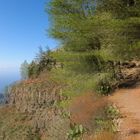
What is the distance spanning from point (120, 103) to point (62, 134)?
10.4 feet

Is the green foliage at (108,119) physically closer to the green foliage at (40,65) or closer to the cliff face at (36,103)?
the cliff face at (36,103)

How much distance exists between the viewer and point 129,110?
18.0 m

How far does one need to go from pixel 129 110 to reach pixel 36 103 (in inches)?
1069

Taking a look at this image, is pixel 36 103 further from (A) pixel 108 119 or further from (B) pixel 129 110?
(A) pixel 108 119

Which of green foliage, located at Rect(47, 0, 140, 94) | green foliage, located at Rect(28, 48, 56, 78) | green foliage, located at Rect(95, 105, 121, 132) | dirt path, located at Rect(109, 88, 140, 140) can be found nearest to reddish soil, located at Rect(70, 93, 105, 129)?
green foliage, located at Rect(95, 105, 121, 132)

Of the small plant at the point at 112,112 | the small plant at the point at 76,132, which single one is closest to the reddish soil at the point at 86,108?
the small plant at the point at 76,132

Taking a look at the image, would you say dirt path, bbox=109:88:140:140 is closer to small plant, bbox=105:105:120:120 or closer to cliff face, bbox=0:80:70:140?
small plant, bbox=105:105:120:120

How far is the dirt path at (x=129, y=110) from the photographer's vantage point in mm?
13478

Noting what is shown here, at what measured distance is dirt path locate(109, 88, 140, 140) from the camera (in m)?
13.5

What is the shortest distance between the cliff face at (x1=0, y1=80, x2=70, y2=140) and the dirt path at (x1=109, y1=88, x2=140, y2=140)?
12.3 m

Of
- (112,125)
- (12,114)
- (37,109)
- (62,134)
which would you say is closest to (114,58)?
(62,134)

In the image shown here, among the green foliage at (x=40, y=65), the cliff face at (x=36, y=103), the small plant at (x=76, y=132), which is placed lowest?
the small plant at (x=76, y=132)

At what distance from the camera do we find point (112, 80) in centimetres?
2672

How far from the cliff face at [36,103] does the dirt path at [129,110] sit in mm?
12332
